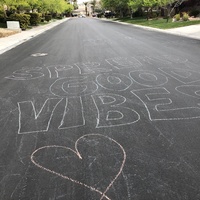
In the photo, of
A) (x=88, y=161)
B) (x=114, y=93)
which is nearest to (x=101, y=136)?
(x=88, y=161)

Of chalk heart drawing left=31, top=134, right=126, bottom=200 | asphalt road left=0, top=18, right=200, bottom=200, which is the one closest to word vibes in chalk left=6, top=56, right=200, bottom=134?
asphalt road left=0, top=18, right=200, bottom=200

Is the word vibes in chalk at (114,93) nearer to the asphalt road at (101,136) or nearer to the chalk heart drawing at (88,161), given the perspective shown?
the asphalt road at (101,136)

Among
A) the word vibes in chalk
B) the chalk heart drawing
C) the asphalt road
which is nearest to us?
the asphalt road

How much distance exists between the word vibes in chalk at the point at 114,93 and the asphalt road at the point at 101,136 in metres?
0.02

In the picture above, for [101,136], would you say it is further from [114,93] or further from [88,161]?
[114,93]

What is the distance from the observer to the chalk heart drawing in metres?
3.22

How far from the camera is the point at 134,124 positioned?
4.71 meters

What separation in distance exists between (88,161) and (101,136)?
74 centimetres

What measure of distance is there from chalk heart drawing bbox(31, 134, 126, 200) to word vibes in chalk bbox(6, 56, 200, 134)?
0.67 m

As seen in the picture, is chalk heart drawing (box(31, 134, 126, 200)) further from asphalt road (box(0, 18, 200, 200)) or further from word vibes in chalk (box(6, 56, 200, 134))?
word vibes in chalk (box(6, 56, 200, 134))

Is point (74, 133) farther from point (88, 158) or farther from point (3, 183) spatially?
point (3, 183)

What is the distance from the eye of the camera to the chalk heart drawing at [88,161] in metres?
3.22

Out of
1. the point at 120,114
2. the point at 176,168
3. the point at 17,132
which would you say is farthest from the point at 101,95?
the point at 176,168

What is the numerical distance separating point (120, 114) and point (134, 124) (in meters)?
0.51
